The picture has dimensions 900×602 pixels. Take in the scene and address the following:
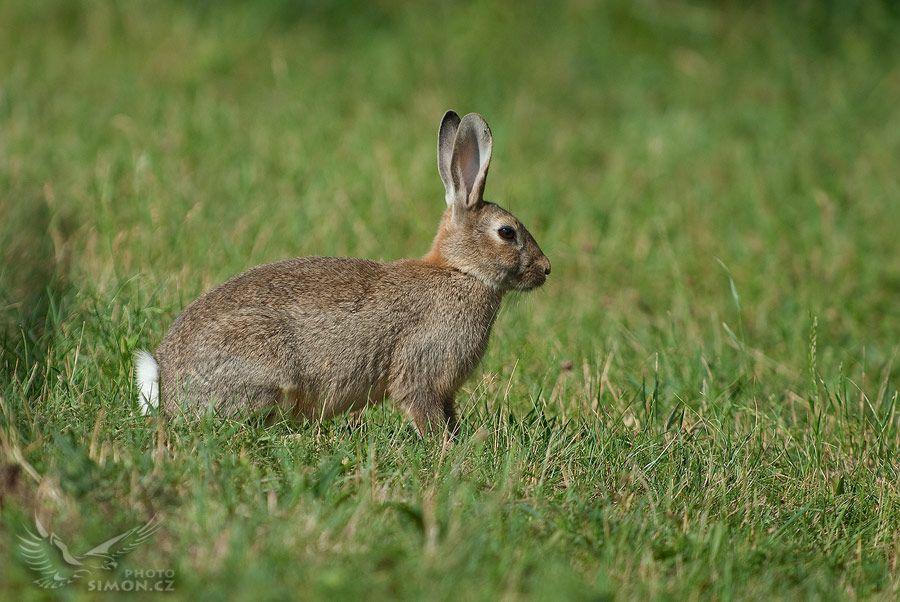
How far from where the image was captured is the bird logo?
9.34 ft

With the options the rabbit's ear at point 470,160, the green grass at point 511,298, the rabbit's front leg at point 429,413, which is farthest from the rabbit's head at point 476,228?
the rabbit's front leg at point 429,413

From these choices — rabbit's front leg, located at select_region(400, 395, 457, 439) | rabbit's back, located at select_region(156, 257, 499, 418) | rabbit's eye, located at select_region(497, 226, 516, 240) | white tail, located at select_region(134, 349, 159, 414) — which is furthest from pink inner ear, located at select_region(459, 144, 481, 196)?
white tail, located at select_region(134, 349, 159, 414)

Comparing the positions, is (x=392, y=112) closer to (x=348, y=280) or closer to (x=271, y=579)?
(x=348, y=280)

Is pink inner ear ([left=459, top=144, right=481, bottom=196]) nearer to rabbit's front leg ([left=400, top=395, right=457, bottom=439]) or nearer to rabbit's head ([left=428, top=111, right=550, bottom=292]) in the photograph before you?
rabbit's head ([left=428, top=111, right=550, bottom=292])

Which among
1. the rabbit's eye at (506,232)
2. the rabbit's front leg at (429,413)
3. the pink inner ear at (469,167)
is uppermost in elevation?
the pink inner ear at (469,167)

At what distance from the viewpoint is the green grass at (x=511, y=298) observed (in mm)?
3260

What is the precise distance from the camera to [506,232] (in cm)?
496

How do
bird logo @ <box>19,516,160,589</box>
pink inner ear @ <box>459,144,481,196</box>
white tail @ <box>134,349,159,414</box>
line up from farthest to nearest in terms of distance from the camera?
pink inner ear @ <box>459,144,481,196</box>
white tail @ <box>134,349,159,414</box>
bird logo @ <box>19,516,160,589</box>

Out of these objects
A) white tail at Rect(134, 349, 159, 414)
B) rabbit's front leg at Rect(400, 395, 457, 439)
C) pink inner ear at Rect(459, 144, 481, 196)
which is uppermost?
pink inner ear at Rect(459, 144, 481, 196)

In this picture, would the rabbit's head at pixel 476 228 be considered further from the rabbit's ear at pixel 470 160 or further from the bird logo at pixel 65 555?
the bird logo at pixel 65 555

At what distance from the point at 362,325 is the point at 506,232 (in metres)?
0.83

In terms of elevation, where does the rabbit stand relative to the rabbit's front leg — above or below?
above

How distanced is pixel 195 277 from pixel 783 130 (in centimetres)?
479

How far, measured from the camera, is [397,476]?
368 centimetres
